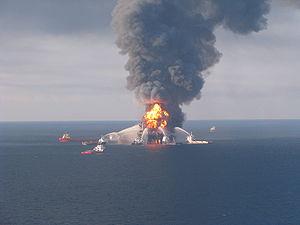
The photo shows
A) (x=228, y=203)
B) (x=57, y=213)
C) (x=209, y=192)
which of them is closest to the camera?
(x=57, y=213)

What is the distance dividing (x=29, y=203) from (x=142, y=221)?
135 ft

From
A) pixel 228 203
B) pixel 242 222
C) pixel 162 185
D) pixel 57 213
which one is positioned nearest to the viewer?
pixel 242 222

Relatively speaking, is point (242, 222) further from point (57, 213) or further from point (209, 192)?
point (57, 213)

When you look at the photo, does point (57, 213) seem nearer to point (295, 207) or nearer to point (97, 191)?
point (97, 191)

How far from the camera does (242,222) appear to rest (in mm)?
123750

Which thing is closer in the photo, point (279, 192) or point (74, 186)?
point (279, 192)

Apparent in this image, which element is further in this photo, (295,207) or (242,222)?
(295,207)

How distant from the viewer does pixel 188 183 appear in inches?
7106

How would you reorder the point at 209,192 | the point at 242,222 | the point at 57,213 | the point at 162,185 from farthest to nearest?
the point at 162,185 → the point at 209,192 → the point at 57,213 → the point at 242,222

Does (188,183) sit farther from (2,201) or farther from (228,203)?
(2,201)

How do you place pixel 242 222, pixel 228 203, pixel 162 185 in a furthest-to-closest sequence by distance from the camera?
1. pixel 162 185
2. pixel 228 203
3. pixel 242 222

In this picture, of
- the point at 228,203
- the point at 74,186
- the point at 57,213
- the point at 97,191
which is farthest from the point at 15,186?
the point at 228,203

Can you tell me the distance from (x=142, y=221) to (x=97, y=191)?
4573 cm

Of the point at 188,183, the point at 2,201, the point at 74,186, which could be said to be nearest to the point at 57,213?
the point at 2,201
